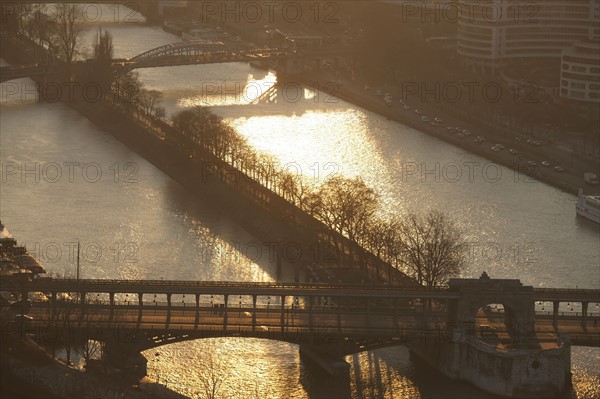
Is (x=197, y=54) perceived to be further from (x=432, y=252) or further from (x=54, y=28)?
(x=432, y=252)

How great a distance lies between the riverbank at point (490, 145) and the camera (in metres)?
57.0

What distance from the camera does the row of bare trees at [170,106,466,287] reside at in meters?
44.5

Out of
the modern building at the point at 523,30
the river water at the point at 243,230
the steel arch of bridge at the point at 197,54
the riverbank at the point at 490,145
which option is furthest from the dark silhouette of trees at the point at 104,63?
the modern building at the point at 523,30

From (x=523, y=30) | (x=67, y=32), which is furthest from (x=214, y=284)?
(x=67, y=32)

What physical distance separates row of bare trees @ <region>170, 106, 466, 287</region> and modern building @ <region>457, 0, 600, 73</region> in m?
17.3

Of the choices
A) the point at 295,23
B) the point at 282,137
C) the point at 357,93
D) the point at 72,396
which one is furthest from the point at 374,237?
the point at 295,23

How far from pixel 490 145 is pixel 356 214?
1377cm

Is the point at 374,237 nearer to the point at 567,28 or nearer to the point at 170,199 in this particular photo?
the point at 170,199

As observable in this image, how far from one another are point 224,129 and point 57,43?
1848 cm

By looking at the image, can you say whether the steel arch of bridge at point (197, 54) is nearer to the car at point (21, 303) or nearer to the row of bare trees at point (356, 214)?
the row of bare trees at point (356, 214)

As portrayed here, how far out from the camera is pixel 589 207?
52.1m

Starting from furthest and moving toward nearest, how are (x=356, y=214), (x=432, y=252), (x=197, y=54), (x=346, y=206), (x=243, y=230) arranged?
(x=197, y=54) → (x=243, y=230) → (x=346, y=206) → (x=356, y=214) → (x=432, y=252)

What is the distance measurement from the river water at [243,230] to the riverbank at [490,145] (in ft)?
1.38

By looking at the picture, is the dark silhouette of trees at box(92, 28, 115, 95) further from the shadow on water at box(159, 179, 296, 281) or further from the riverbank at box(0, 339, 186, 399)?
the riverbank at box(0, 339, 186, 399)
